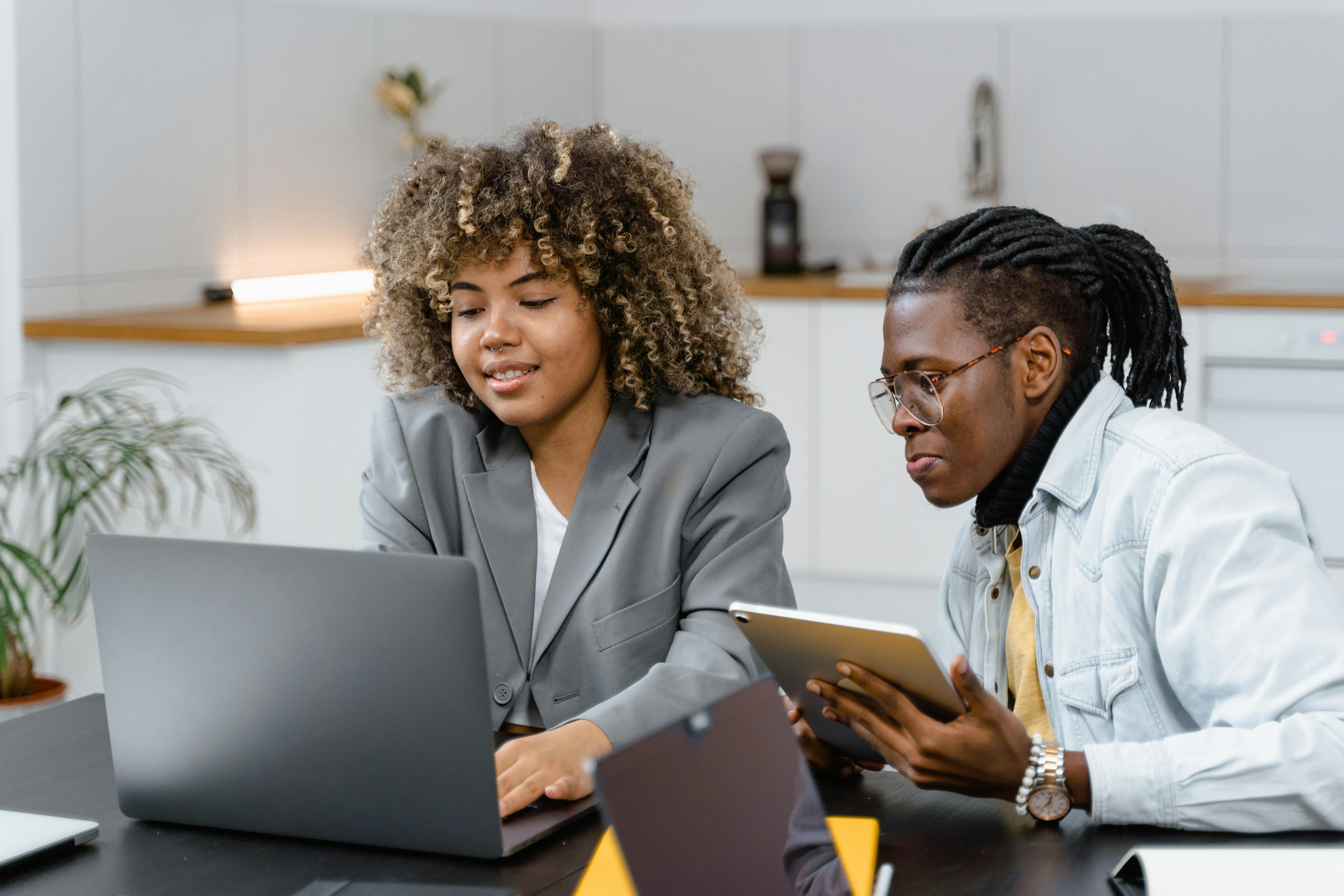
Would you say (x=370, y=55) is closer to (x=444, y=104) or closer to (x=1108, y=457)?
(x=444, y=104)

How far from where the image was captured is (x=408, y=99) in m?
3.92

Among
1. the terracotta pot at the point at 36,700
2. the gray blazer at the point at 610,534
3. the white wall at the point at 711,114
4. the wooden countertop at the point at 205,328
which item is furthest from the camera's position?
the white wall at the point at 711,114

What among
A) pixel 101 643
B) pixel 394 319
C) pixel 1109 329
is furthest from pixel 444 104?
pixel 101 643

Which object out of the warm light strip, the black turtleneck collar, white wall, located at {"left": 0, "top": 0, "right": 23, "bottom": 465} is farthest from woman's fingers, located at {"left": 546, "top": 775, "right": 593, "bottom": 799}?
the warm light strip

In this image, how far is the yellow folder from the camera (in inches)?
39.4

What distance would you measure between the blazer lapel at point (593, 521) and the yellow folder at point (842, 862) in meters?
0.47

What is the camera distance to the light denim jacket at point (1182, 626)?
1105mm

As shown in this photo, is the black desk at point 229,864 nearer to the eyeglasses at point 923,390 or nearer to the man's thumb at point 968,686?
the man's thumb at point 968,686

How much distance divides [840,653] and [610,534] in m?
0.55

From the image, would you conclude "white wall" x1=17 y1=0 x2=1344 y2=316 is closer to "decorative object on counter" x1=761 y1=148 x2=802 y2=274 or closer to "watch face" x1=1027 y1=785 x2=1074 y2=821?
"decorative object on counter" x1=761 y1=148 x2=802 y2=274

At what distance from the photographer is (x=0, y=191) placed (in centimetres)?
292

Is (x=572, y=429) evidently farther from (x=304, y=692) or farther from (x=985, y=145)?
(x=985, y=145)

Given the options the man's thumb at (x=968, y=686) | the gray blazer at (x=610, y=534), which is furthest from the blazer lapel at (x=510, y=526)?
the man's thumb at (x=968, y=686)

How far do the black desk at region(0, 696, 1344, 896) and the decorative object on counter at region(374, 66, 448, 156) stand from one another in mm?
2958
